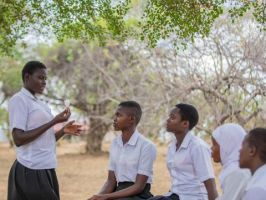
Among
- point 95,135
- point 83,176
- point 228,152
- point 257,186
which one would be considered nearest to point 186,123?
point 228,152

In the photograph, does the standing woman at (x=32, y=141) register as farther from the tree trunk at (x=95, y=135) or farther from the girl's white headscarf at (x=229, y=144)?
the tree trunk at (x=95, y=135)

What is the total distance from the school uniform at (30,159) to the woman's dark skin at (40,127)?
50 millimetres

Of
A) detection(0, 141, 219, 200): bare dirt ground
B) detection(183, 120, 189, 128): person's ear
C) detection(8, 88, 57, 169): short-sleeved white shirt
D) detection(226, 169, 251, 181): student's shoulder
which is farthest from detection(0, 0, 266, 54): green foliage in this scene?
detection(0, 141, 219, 200): bare dirt ground

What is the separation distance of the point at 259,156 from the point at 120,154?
186 centimetres

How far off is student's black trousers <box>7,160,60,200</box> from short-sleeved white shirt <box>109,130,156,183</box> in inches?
25.0

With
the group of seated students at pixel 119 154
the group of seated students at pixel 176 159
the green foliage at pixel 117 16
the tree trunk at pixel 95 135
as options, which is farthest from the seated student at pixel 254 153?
the tree trunk at pixel 95 135

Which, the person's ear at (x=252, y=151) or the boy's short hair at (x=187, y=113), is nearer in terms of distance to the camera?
the person's ear at (x=252, y=151)

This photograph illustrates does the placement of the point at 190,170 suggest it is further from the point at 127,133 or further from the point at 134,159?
the point at 127,133

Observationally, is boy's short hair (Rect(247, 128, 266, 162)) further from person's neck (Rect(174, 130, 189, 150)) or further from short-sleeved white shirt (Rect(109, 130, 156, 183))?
short-sleeved white shirt (Rect(109, 130, 156, 183))

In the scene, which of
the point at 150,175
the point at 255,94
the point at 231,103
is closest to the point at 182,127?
the point at 150,175

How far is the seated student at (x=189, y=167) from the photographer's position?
4.57m

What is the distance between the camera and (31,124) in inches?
184

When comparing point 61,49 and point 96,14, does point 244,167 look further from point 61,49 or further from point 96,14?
point 61,49

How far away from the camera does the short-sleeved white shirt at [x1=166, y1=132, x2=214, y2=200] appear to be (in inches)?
183
